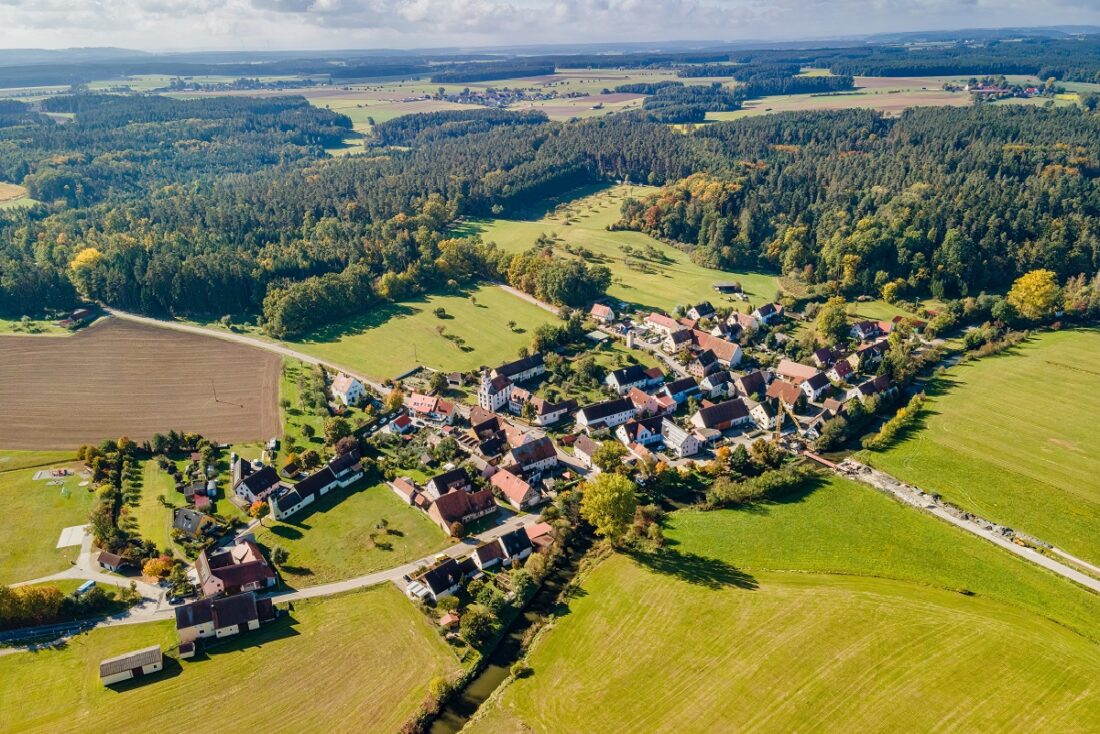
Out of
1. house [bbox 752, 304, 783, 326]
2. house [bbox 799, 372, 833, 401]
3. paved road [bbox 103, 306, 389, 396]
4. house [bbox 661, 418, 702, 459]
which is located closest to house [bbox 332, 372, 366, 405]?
paved road [bbox 103, 306, 389, 396]

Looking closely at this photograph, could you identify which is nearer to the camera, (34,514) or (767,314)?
(34,514)

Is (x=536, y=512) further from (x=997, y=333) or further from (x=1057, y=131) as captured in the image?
(x=1057, y=131)

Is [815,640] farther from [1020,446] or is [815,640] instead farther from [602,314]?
[602,314]

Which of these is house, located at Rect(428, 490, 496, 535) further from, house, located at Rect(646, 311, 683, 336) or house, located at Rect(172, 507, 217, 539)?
house, located at Rect(646, 311, 683, 336)

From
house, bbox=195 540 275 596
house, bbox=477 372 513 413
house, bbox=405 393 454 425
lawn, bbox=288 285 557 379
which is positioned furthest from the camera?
lawn, bbox=288 285 557 379

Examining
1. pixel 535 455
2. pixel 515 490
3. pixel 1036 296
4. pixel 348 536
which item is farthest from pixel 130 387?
pixel 1036 296
